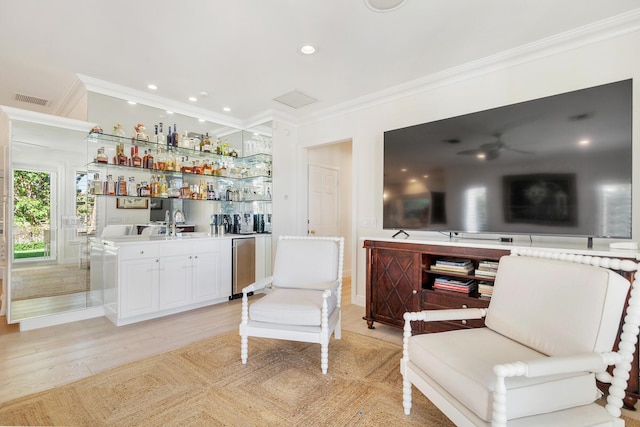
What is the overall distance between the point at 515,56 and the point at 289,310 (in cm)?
292

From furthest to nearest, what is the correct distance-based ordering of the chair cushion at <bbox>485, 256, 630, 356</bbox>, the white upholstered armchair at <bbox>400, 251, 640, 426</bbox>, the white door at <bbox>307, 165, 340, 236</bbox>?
the white door at <bbox>307, 165, 340, 236</bbox>
the chair cushion at <bbox>485, 256, 630, 356</bbox>
the white upholstered armchair at <bbox>400, 251, 640, 426</bbox>

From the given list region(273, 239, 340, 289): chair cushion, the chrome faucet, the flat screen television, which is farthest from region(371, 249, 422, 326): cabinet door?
the chrome faucet

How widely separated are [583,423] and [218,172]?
4.42 m

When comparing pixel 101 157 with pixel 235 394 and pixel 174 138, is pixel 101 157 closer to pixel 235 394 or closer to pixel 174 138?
pixel 174 138

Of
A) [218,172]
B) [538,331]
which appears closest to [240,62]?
[218,172]

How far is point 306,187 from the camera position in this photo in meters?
4.78

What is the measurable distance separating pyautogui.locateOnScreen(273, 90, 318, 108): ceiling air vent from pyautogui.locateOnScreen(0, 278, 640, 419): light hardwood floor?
106 inches

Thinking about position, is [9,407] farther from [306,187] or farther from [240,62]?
[306,187]

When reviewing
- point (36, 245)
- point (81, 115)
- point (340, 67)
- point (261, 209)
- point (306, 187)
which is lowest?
point (36, 245)

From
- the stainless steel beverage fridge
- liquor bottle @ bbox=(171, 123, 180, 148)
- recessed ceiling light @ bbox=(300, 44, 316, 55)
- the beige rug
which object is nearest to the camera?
the beige rug

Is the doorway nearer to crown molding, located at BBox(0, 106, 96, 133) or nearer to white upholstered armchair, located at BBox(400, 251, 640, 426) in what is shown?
crown molding, located at BBox(0, 106, 96, 133)

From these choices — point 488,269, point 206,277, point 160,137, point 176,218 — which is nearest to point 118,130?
point 160,137

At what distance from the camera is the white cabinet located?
3143 millimetres

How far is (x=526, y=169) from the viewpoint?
7.89 feet
